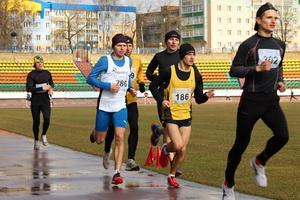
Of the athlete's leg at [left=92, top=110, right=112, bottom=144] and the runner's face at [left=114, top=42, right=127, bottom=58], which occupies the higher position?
the runner's face at [left=114, top=42, right=127, bottom=58]

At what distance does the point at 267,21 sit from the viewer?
27.2ft

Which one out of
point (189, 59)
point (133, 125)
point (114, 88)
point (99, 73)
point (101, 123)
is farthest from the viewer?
point (133, 125)

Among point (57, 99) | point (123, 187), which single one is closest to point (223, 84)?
point (57, 99)

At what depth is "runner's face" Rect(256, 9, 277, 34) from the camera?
8.29m

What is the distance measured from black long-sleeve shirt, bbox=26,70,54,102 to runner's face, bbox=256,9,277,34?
885cm

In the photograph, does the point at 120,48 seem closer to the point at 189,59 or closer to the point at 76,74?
the point at 189,59

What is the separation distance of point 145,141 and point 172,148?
8833 millimetres

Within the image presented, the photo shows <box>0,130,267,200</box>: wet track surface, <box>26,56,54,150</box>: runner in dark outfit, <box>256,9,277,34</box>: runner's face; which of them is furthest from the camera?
<box>26,56,54,150</box>: runner in dark outfit

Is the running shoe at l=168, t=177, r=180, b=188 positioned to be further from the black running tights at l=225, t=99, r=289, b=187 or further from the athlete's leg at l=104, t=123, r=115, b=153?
the athlete's leg at l=104, t=123, r=115, b=153

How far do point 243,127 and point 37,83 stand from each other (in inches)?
351

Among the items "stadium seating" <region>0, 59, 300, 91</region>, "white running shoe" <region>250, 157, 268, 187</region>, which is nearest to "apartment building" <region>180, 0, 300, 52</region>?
"stadium seating" <region>0, 59, 300, 91</region>

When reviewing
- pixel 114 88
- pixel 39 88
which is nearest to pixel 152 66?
pixel 114 88

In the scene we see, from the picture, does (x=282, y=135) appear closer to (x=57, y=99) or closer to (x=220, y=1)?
(x=57, y=99)

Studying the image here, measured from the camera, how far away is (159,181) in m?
10.6
